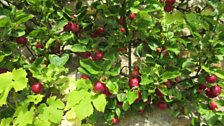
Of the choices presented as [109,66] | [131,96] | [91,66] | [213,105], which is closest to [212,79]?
[213,105]

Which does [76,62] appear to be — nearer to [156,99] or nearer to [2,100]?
[156,99]

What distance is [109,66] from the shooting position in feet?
8.59

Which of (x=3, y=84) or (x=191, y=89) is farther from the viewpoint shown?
(x=191, y=89)

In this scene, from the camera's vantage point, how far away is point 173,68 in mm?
2885

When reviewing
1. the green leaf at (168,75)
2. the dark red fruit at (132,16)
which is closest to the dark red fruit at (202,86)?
the green leaf at (168,75)

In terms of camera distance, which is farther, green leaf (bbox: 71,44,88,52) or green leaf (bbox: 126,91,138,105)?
green leaf (bbox: 71,44,88,52)

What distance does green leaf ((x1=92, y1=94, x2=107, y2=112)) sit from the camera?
8.11 feet

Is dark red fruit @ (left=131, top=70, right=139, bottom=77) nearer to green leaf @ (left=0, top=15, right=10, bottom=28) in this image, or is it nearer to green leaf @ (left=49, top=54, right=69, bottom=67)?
green leaf @ (left=49, top=54, right=69, bottom=67)

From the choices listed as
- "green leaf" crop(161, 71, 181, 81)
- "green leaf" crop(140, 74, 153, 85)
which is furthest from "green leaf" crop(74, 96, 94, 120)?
"green leaf" crop(161, 71, 181, 81)

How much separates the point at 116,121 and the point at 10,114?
0.79 metres

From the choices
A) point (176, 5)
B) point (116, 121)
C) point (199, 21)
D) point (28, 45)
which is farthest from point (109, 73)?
point (176, 5)

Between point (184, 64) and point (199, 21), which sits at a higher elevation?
point (199, 21)

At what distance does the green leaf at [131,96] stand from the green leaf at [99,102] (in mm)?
233

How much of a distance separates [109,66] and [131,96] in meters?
0.27
